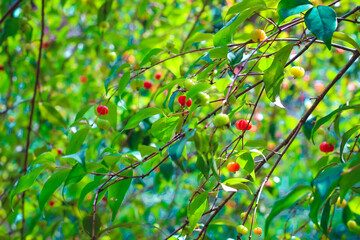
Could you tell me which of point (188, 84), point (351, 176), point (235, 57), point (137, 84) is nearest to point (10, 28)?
point (137, 84)

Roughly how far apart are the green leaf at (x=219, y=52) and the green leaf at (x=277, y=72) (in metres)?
0.11

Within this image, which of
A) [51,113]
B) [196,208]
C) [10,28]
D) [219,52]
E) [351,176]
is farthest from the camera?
[51,113]

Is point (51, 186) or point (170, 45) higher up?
point (170, 45)

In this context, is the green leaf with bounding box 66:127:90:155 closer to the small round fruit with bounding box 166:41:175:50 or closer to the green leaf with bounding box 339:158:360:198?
the small round fruit with bounding box 166:41:175:50

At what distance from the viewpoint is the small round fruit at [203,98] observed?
716 millimetres

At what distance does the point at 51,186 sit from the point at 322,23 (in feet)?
2.21

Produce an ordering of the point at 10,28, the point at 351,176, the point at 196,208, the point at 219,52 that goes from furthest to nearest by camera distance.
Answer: the point at 10,28 < the point at 196,208 < the point at 219,52 < the point at 351,176

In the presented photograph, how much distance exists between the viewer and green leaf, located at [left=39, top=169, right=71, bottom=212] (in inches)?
32.9

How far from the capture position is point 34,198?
2.08 metres

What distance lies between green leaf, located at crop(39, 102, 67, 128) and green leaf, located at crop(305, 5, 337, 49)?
3.95 ft

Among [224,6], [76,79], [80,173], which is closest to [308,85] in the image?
[224,6]

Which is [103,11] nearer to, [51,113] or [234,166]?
[51,113]

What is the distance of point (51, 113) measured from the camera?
160cm

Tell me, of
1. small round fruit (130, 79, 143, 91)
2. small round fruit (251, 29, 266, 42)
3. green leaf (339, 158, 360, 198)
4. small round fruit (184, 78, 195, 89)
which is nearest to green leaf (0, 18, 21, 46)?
small round fruit (130, 79, 143, 91)
